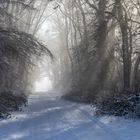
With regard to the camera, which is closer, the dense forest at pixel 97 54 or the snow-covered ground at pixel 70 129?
the snow-covered ground at pixel 70 129

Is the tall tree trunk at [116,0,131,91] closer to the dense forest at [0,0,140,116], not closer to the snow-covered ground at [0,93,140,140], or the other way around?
the dense forest at [0,0,140,116]

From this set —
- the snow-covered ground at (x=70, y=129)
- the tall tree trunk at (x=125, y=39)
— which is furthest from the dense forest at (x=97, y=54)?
the snow-covered ground at (x=70, y=129)

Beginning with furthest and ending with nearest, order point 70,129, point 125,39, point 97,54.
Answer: point 97,54, point 125,39, point 70,129

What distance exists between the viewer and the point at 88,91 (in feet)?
117

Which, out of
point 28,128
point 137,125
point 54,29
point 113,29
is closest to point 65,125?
point 28,128

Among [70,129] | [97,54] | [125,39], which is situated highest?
[125,39]

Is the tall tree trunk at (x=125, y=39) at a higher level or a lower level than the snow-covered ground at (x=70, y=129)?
higher

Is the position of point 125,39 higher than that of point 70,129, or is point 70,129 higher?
point 125,39

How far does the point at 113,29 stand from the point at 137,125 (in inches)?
595

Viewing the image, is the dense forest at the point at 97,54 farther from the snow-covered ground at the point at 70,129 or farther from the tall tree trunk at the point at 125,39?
the snow-covered ground at the point at 70,129

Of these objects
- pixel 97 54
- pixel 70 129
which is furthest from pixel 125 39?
pixel 70 129

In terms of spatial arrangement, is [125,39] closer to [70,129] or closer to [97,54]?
[97,54]

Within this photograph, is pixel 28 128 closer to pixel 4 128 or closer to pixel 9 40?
pixel 4 128

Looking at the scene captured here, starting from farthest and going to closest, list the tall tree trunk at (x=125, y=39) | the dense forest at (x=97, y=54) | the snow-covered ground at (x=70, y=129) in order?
the tall tree trunk at (x=125, y=39) → the dense forest at (x=97, y=54) → the snow-covered ground at (x=70, y=129)
